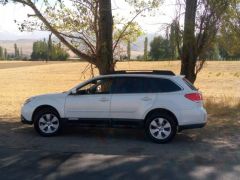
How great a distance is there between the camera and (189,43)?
1745 centimetres

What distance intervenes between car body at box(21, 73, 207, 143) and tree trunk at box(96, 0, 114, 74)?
175 inches

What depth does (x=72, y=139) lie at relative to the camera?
35.4 ft

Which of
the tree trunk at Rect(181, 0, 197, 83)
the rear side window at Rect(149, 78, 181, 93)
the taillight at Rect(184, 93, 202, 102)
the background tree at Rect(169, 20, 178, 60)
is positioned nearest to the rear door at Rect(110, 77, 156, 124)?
the rear side window at Rect(149, 78, 181, 93)

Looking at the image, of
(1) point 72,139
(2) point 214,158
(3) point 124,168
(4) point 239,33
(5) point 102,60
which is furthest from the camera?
(4) point 239,33

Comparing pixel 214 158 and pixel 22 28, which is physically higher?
pixel 22 28

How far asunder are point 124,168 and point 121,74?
11.7ft

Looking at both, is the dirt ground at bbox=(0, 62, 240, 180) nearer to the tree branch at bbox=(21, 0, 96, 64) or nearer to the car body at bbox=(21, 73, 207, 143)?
the car body at bbox=(21, 73, 207, 143)

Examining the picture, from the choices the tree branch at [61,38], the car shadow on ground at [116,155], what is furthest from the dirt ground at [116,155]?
the tree branch at [61,38]

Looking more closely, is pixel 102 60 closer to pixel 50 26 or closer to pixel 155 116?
pixel 50 26

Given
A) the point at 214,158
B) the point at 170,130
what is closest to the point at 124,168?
the point at 214,158

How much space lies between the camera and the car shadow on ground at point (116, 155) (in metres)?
7.55

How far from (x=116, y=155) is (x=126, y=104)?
1905mm

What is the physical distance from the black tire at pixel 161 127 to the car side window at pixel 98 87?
1.27 meters

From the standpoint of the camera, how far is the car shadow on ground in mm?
7551
